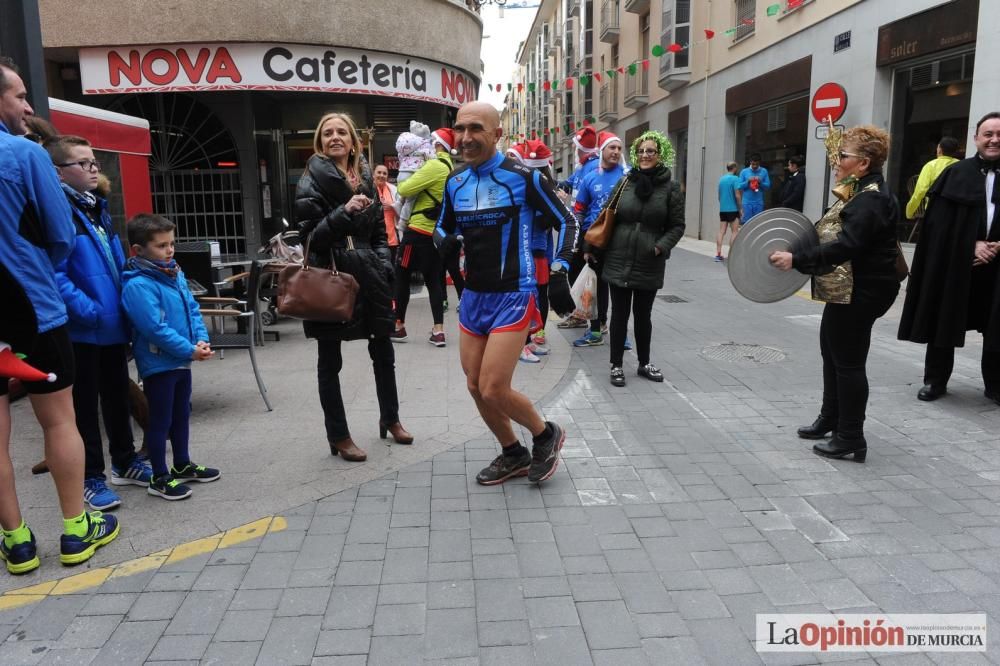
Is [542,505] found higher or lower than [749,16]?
lower

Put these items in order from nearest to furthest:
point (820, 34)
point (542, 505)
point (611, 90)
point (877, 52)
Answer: point (542, 505), point (877, 52), point (820, 34), point (611, 90)

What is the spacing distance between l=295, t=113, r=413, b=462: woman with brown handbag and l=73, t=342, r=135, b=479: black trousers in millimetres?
1023

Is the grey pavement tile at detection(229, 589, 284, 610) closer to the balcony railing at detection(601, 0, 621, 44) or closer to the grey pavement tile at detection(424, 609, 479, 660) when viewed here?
the grey pavement tile at detection(424, 609, 479, 660)

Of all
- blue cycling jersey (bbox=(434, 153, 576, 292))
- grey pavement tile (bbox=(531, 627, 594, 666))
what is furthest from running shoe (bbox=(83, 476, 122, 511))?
grey pavement tile (bbox=(531, 627, 594, 666))

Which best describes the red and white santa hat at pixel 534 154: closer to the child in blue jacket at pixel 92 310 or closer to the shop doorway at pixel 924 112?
the child in blue jacket at pixel 92 310

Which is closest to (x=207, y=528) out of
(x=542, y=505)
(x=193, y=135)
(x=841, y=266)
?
(x=542, y=505)

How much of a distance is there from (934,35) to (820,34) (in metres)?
3.84

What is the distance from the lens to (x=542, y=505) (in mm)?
3695

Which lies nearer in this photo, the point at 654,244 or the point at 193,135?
the point at 654,244

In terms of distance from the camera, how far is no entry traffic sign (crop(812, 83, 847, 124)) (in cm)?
1154

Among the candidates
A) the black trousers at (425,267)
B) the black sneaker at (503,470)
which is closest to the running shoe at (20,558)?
the black sneaker at (503,470)

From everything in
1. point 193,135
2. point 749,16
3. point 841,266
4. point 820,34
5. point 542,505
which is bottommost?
point 542,505

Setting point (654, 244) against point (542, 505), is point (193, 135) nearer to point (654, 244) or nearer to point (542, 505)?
point (654, 244)

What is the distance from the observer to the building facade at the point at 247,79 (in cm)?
1123
